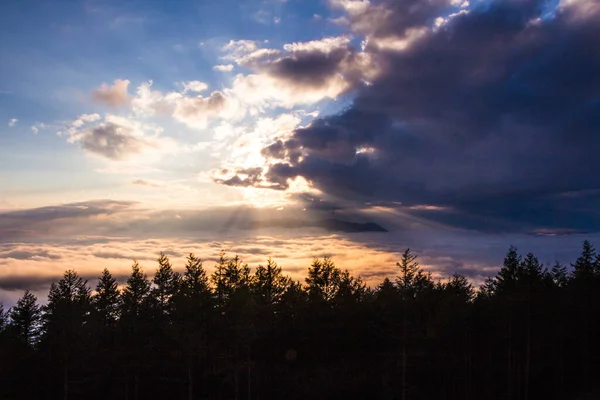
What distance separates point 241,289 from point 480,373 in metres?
32.5

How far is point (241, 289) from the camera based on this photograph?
55.3 meters

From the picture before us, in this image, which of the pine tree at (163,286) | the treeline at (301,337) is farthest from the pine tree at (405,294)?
the pine tree at (163,286)

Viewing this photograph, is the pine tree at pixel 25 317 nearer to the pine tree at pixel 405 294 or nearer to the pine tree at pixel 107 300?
the pine tree at pixel 107 300

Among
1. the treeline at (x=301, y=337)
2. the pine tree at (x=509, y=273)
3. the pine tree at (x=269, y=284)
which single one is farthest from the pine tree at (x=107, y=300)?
the pine tree at (x=509, y=273)

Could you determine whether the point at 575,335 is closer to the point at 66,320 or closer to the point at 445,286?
the point at 445,286

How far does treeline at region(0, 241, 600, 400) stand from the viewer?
4981cm

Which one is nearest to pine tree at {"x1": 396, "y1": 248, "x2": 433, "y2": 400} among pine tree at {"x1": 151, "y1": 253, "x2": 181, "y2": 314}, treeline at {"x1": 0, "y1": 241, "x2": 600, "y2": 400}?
treeline at {"x1": 0, "y1": 241, "x2": 600, "y2": 400}

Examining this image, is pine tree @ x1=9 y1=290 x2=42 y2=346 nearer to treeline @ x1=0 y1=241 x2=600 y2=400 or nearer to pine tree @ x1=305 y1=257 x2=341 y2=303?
treeline @ x1=0 y1=241 x2=600 y2=400

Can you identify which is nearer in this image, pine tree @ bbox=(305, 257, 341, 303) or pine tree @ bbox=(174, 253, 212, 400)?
pine tree @ bbox=(174, 253, 212, 400)

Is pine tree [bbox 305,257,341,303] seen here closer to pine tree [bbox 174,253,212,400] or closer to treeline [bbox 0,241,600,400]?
treeline [bbox 0,241,600,400]

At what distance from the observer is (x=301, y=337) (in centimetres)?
5903

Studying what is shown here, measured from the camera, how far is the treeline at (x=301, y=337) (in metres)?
49.8

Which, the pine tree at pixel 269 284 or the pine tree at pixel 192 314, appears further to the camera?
the pine tree at pixel 269 284

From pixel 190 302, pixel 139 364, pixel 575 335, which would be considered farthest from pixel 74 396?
pixel 575 335
